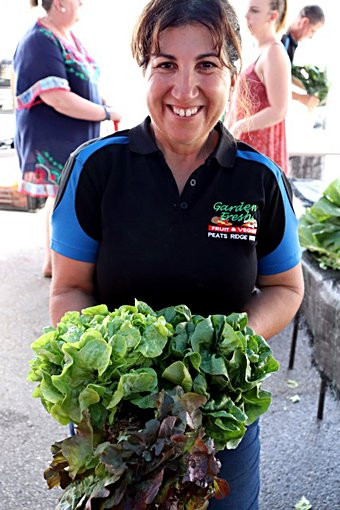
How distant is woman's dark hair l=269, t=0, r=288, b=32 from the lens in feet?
12.1

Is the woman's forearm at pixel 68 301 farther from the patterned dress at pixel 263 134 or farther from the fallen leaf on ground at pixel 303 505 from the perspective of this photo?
the patterned dress at pixel 263 134

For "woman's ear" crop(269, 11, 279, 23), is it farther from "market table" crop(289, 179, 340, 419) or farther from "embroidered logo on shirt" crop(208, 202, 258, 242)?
"embroidered logo on shirt" crop(208, 202, 258, 242)

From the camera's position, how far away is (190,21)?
4.87 ft

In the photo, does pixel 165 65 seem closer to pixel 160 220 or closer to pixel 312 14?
pixel 160 220

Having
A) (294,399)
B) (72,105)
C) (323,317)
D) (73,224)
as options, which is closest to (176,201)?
(73,224)

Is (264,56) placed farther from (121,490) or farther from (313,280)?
(121,490)

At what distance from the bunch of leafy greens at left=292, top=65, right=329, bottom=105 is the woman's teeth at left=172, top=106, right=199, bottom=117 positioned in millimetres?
4333

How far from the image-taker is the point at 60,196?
5.36 ft

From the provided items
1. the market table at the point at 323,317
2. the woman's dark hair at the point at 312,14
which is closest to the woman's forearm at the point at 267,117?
the market table at the point at 323,317

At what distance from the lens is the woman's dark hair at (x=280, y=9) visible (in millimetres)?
3703

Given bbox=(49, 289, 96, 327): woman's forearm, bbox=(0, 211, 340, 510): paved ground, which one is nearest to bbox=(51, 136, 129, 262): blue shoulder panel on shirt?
bbox=(49, 289, 96, 327): woman's forearm

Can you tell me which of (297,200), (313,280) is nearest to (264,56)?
(297,200)

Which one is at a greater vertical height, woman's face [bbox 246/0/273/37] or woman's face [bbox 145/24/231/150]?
woman's face [bbox 246/0/273/37]

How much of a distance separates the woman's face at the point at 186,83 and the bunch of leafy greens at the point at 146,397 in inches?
19.7
